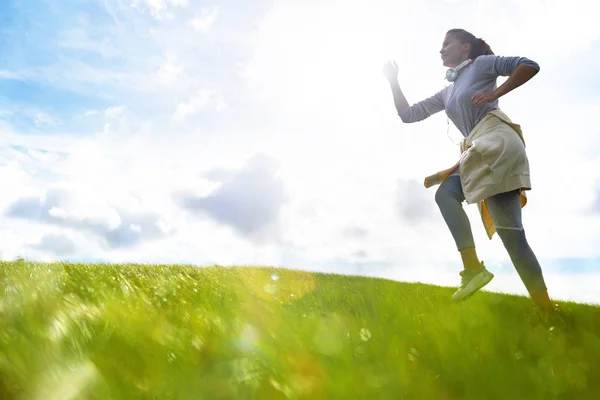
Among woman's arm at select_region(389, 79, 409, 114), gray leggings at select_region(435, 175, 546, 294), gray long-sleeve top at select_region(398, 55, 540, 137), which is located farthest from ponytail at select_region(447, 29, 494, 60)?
gray leggings at select_region(435, 175, 546, 294)

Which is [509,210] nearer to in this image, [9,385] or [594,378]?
[594,378]

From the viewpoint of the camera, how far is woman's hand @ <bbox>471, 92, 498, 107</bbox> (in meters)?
4.95

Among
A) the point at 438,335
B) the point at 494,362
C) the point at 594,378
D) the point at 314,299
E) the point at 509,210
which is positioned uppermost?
the point at 509,210

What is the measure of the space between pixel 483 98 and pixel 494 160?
64 cm

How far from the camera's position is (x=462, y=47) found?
5637 millimetres

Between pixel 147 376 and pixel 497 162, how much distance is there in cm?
398

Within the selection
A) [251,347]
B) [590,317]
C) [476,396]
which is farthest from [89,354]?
[590,317]

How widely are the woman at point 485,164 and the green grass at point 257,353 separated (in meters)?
1.20

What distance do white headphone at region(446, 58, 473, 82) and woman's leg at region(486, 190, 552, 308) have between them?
57.7 inches

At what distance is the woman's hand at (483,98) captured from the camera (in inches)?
195

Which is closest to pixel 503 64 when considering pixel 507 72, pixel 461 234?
pixel 507 72

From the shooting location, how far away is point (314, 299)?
5.04 m

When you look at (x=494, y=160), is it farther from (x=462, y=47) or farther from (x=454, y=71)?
(x=462, y=47)

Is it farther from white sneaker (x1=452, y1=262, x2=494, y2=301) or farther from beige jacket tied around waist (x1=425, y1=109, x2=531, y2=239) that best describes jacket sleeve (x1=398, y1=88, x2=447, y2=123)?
white sneaker (x1=452, y1=262, x2=494, y2=301)
